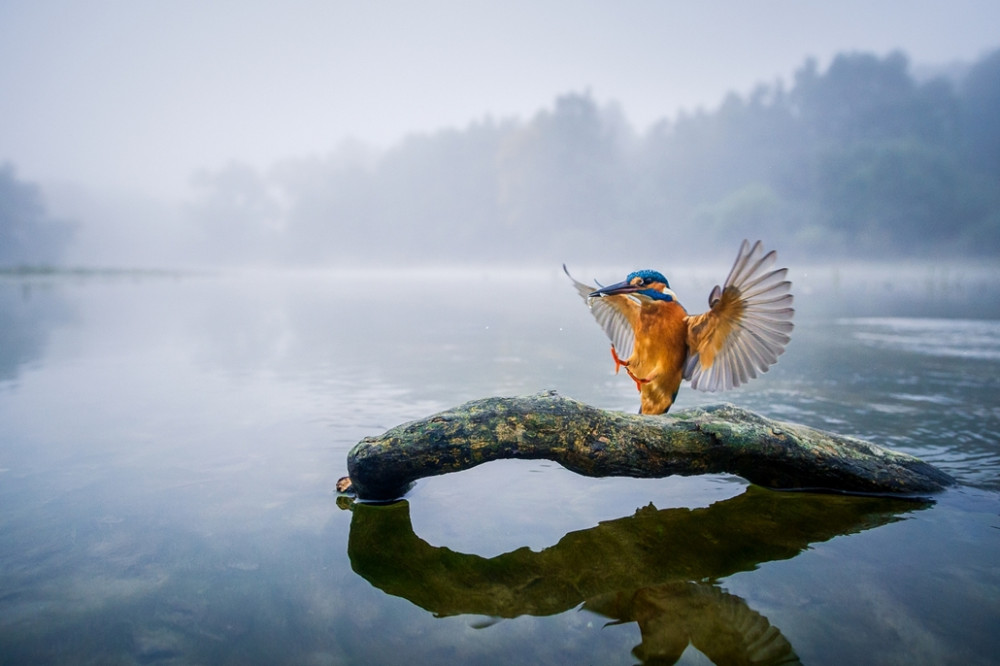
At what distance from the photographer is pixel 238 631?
2.96 meters

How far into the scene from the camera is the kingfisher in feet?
13.5

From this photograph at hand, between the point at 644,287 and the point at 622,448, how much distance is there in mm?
1150

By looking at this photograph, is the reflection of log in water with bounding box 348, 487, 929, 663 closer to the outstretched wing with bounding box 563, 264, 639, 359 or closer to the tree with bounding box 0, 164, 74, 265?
the outstretched wing with bounding box 563, 264, 639, 359

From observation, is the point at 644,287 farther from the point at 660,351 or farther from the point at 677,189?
the point at 677,189

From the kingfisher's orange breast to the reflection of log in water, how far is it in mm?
887


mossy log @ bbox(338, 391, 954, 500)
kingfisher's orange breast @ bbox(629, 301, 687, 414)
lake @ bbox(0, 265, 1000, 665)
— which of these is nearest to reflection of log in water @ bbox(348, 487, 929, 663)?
lake @ bbox(0, 265, 1000, 665)

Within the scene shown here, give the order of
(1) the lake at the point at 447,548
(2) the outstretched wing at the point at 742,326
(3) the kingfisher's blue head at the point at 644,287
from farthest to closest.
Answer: (3) the kingfisher's blue head at the point at 644,287
(2) the outstretched wing at the point at 742,326
(1) the lake at the point at 447,548

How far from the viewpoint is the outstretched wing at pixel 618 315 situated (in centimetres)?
489

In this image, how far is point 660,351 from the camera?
4594 millimetres

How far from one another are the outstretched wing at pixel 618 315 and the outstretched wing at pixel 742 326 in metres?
0.54

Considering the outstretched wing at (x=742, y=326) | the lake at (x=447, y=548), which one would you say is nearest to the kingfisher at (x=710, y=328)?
the outstretched wing at (x=742, y=326)

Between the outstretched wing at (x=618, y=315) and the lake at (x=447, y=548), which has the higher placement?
the outstretched wing at (x=618, y=315)

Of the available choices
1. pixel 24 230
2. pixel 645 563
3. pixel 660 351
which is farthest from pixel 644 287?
A: pixel 24 230

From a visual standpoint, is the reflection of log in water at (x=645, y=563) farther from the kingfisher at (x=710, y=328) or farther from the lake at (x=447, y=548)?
the kingfisher at (x=710, y=328)
